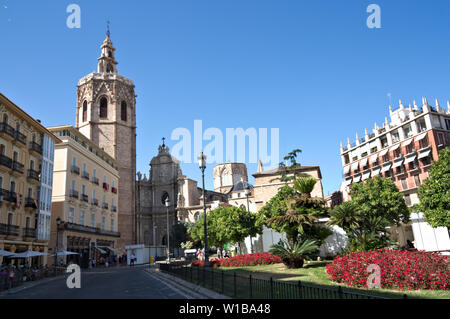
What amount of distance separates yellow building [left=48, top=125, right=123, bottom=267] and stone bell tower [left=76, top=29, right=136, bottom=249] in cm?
1145

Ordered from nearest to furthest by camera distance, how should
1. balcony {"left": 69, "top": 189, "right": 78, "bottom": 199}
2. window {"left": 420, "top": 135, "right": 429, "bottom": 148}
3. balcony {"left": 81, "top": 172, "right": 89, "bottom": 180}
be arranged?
balcony {"left": 69, "top": 189, "right": 78, "bottom": 199} → balcony {"left": 81, "top": 172, "right": 89, "bottom": 180} → window {"left": 420, "top": 135, "right": 429, "bottom": 148}

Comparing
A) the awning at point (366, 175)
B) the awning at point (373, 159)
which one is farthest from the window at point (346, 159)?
the awning at point (373, 159)

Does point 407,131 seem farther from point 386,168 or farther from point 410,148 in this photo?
point 386,168

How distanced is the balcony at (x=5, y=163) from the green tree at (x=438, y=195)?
3331 centimetres

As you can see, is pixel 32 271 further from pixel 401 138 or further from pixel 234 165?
pixel 234 165

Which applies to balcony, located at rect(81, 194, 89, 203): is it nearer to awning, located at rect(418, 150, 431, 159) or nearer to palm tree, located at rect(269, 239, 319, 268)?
palm tree, located at rect(269, 239, 319, 268)

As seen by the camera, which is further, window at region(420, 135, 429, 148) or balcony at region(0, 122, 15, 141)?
window at region(420, 135, 429, 148)

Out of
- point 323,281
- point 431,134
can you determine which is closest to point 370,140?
point 431,134

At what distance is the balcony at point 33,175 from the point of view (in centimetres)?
2849

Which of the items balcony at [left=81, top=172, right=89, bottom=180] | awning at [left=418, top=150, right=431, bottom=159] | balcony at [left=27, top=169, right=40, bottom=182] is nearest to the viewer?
balcony at [left=27, top=169, right=40, bottom=182]

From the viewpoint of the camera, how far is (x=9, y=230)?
25.4m

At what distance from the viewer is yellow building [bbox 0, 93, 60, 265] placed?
84.0ft

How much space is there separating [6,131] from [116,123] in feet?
115

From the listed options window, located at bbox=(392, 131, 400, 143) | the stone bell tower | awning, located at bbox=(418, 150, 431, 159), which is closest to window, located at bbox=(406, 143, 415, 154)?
awning, located at bbox=(418, 150, 431, 159)
